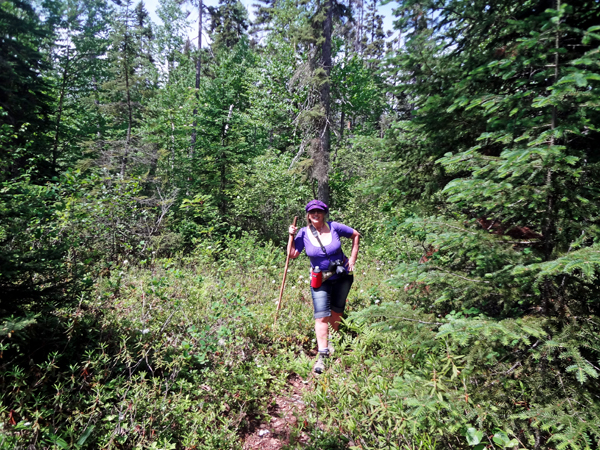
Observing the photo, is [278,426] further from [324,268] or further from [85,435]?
[324,268]

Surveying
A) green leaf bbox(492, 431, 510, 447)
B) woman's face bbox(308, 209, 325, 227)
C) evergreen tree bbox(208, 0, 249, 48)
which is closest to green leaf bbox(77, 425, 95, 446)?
green leaf bbox(492, 431, 510, 447)

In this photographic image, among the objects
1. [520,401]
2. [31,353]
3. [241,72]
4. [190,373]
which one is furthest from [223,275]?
[241,72]

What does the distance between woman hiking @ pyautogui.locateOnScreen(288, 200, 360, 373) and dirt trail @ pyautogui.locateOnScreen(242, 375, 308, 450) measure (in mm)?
502

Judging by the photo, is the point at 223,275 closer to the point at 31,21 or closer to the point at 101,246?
the point at 101,246

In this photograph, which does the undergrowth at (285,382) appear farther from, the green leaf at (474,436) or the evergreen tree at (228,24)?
the evergreen tree at (228,24)

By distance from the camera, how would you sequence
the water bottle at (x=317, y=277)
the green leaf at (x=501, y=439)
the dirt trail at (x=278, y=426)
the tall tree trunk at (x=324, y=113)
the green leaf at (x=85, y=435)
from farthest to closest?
the tall tree trunk at (x=324, y=113), the water bottle at (x=317, y=277), the dirt trail at (x=278, y=426), the green leaf at (x=85, y=435), the green leaf at (x=501, y=439)

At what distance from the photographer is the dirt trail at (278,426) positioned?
9.79ft

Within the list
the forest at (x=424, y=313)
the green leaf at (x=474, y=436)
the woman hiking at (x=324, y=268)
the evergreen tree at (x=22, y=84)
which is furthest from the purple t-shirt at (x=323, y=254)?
the evergreen tree at (x=22, y=84)

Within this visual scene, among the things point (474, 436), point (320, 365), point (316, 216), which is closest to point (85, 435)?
point (320, 365)

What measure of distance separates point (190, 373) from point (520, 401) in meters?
3.10

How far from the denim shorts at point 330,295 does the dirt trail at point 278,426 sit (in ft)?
3.36

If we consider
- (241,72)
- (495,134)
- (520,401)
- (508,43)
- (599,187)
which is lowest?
(520,401)

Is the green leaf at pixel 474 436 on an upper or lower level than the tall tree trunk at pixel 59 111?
lower

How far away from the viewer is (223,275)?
7.18 metres
